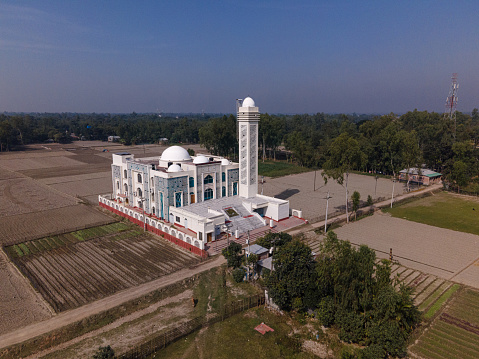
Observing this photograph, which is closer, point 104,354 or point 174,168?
point 104,354

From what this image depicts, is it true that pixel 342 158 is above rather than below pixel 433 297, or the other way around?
above

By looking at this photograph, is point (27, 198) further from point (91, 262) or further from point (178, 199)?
point (91, 262)

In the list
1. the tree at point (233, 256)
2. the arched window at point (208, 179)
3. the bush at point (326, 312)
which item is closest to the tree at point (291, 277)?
the bush at point (326, 312)

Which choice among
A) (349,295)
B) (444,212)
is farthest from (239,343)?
(444,212)

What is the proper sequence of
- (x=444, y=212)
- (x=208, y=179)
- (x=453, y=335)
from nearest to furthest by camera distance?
1. (x=453, y=335)
2. (x=208, y=179)
3. (x=444, y=212)

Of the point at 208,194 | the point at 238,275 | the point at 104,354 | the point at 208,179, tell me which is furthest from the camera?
the point at 208,194

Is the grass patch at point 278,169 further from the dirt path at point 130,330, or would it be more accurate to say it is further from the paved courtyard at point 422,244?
the dirt path at point 130,330

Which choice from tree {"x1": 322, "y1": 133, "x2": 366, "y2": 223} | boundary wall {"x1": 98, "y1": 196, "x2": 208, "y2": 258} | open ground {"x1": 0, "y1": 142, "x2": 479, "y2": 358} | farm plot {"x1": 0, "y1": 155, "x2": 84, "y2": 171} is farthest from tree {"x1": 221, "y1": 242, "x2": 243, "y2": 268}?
farm plot {"x1": 0, "y1": 155, "x2": 84, "y2": 171}

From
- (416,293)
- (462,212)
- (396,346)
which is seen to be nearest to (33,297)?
(396,346)
